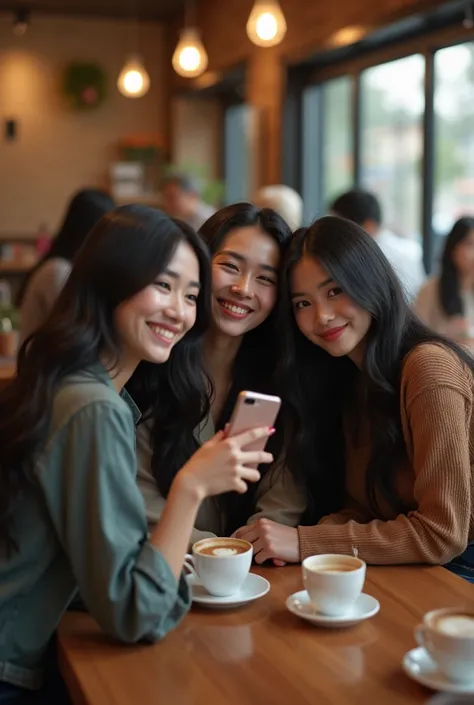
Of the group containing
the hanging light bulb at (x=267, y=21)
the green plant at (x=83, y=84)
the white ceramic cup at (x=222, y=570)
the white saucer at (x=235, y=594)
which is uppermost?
the green plant at (x=83, y=84)

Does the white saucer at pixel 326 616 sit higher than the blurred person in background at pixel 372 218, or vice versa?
the blurred person in background at pixel 372 218

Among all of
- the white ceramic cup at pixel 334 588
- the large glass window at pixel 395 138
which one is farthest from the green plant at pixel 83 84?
the white ceramic cup at pixel 334 588

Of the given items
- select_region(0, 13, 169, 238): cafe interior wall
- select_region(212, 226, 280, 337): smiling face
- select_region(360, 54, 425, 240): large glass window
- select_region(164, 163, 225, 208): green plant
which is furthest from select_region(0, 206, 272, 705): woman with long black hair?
select_region(0, 13, 169, 238): cafe interior wall

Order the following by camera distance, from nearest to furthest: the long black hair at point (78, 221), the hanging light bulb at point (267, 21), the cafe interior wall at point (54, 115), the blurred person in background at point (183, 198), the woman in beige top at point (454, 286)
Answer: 1. the long black hair at point (78, 221)
2. the woman in beige top at point (454, 286)
3. the hanging light bulb at point (267, 21)
4. the blurred person in background at point (183, 198)
5. the cafe interior wall at point (54, 115)

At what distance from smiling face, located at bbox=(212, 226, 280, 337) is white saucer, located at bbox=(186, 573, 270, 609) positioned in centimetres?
58

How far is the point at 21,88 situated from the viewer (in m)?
8.55

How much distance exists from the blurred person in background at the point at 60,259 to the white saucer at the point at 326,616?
2.66m

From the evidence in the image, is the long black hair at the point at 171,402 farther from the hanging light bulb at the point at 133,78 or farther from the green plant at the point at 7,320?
the hanging light bulb at the point at 133,78

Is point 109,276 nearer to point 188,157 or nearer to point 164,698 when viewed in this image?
point 164,698

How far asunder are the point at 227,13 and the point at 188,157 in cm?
156

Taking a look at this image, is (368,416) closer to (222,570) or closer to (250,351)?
(250,351)

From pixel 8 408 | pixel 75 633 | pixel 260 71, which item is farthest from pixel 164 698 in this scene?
pixel 260 71

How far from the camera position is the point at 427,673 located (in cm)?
123

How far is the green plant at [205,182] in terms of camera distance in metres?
7.88
